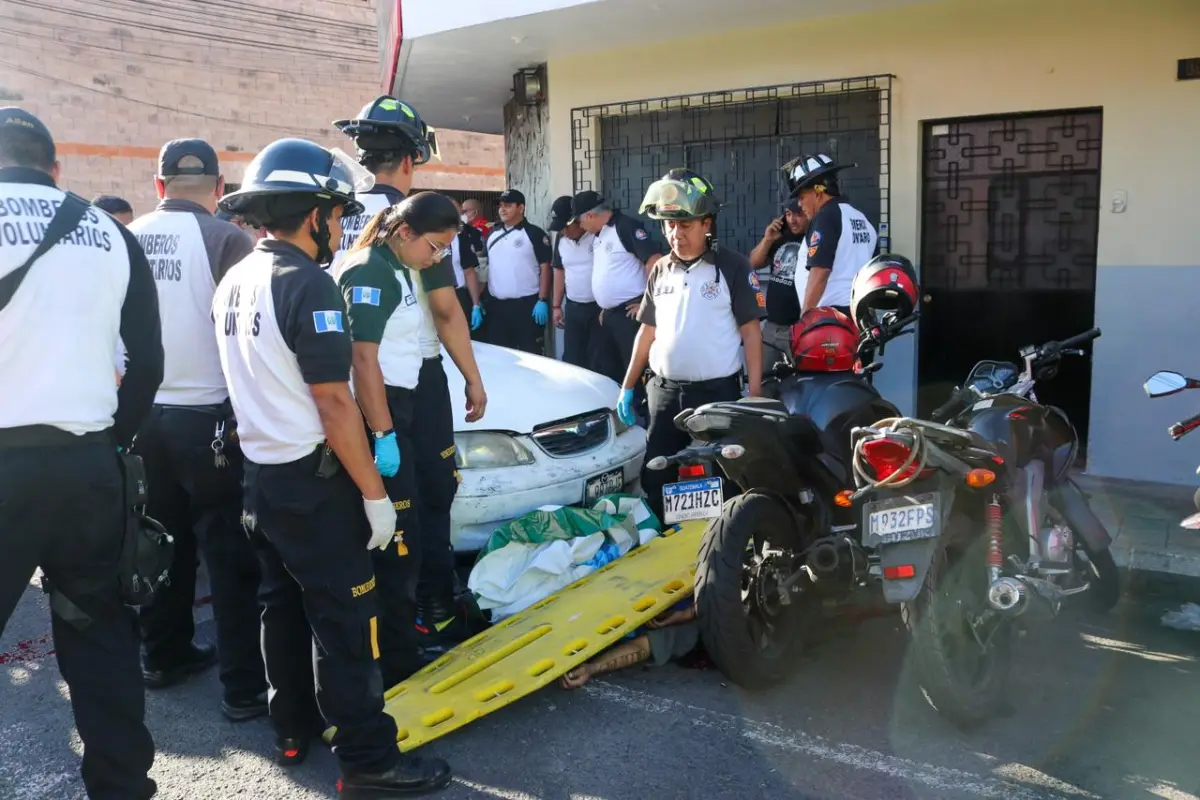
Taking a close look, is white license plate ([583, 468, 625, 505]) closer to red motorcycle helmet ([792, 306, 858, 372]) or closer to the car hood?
the car hood

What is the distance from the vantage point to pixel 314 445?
9.86ft

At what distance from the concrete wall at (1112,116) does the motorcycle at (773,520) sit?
3.29m

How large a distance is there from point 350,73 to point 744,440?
18634 mm

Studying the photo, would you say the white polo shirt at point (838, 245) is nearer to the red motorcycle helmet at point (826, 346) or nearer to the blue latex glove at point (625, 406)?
the blue latex glove at point (625, 406)

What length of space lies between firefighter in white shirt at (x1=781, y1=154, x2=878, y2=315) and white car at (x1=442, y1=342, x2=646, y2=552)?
4.59 feet

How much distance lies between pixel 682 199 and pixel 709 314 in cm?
55

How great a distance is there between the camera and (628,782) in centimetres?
327

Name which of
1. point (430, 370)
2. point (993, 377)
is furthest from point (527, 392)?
→ point (993, 377)

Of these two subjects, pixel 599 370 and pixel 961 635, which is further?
pixel 599 370

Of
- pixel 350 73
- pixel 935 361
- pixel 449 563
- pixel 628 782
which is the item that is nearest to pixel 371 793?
pixel 628 782

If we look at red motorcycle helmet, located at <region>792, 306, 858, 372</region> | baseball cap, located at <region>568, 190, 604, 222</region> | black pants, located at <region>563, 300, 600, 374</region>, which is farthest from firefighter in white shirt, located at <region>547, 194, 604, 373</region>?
red motorcycle helmet, located at <region>792, 306, 858, 372</region>

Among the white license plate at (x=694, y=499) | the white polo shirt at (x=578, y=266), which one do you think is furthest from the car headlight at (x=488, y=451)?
the white polo shirt at (x=578, y=266)

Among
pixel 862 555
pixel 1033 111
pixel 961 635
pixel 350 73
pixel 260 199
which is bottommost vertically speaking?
pixel 961 635

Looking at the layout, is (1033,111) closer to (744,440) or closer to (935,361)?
(935,361)
